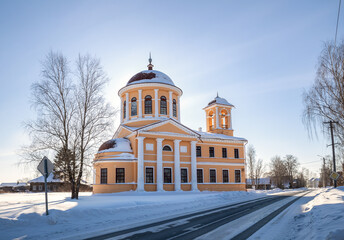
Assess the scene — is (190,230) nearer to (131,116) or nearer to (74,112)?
(74,112)

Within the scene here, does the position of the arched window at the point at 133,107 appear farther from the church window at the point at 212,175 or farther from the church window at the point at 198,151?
the church window at the point at 212,175

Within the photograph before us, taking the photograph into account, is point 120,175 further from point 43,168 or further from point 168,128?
point 43,168

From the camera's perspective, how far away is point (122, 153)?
3097cm

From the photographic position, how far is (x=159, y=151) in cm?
3206

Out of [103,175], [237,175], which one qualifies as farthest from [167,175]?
[237,175]

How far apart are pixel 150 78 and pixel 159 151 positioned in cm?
970

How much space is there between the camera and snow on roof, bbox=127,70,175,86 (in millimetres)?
35719

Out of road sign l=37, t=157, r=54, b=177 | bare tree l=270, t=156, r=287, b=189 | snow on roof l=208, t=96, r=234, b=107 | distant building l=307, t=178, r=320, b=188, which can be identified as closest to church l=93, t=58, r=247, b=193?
snow on roof l=208, t=96, r=234, b=107

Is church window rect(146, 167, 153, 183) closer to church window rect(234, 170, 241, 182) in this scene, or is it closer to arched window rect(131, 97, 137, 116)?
arched window rect(131, 97, 137, 116)

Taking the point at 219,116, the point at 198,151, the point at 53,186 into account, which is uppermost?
the point at 219,116

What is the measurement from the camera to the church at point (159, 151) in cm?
3070

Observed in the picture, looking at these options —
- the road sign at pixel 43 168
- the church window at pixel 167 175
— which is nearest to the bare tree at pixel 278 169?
the church window at pixel 167 175

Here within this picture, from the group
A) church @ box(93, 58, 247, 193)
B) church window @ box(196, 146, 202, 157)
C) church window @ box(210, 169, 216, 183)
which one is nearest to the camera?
church @ box(93, 58, 247, 193)

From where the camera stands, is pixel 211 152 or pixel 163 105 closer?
pixel 163 105
